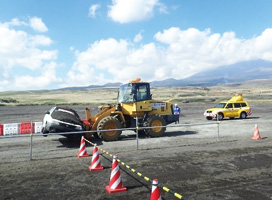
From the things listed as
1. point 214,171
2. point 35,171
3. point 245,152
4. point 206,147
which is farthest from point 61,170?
point 245,152

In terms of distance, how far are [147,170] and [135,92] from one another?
6832mm

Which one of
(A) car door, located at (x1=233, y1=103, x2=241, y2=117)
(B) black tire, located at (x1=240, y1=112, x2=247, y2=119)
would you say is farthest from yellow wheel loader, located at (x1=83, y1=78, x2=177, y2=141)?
(B) black tire, located at (x1=240, y1=112, x2=247, y2=119)

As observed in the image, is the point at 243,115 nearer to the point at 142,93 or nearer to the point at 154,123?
the point at 154,123

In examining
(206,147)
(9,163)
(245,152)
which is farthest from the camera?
(206,147)

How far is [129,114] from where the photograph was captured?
14.8 m

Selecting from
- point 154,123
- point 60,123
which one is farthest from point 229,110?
point 60,123

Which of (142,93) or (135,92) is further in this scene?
(142,93)

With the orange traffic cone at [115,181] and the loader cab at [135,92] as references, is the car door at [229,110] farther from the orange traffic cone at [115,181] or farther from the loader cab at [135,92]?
the orange traffic cone at [115,181]

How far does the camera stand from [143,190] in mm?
6680

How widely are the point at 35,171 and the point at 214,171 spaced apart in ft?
19.5

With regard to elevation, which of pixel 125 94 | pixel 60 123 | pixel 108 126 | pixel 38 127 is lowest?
pixel 38 127

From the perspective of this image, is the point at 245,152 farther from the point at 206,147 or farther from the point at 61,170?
the point at 61,170

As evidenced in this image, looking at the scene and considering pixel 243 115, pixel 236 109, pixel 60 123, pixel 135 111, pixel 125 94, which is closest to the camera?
pixel 60 123

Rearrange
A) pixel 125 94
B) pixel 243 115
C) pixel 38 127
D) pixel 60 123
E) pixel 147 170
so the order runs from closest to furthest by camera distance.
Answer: pixel 147 170 → pixel 60 123 → pixel 125 94 → pixel 38 127 → pixel 243 115
